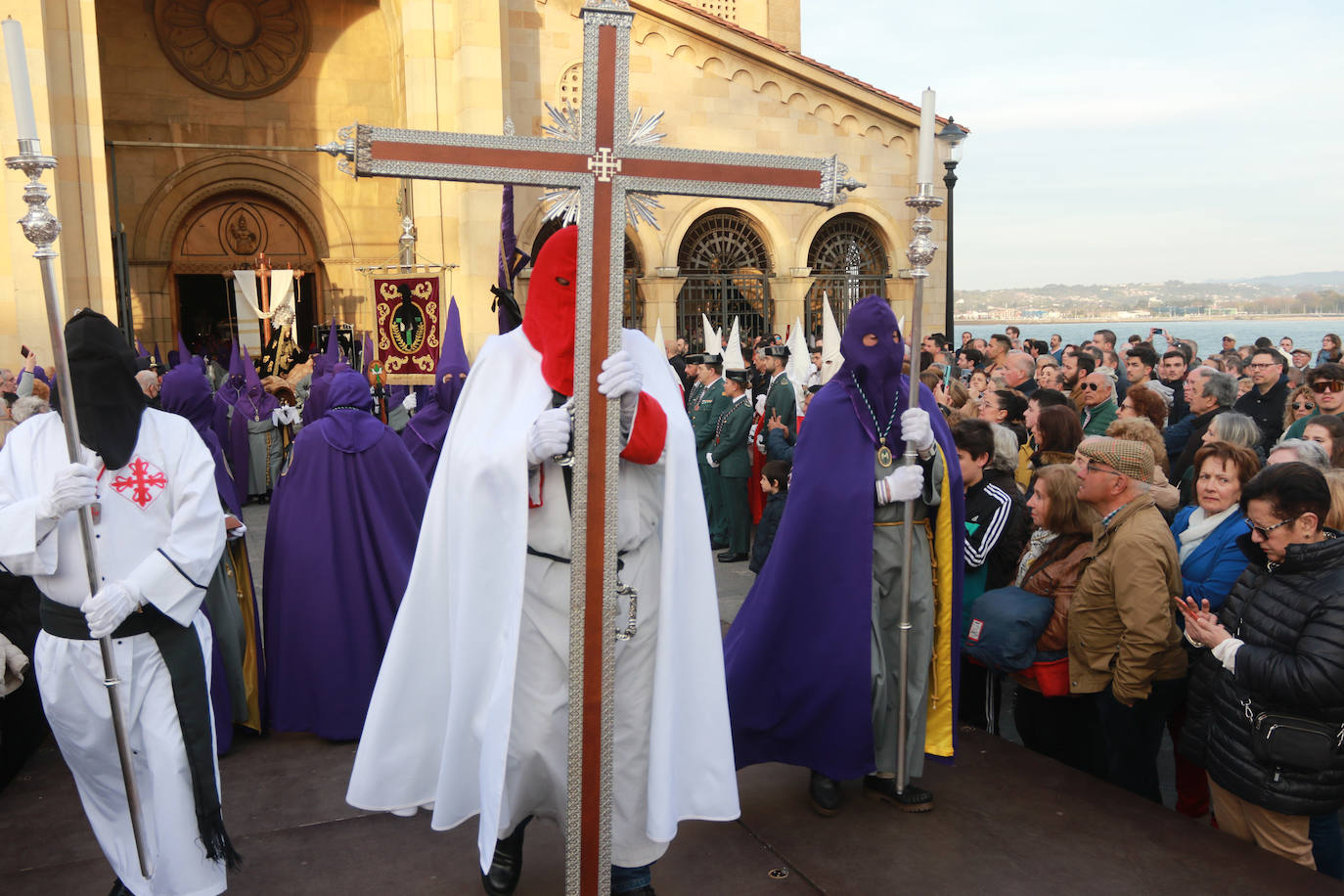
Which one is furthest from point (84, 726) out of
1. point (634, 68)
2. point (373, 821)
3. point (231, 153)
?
point (231, 153)

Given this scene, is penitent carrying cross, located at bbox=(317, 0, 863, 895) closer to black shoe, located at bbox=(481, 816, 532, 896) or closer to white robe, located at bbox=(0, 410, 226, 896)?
black shoe, located at bbox=(481, 816, 532, 896)

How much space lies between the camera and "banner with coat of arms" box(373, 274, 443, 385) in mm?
9320

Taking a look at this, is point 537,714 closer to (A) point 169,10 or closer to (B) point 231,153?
(B) point 231,153

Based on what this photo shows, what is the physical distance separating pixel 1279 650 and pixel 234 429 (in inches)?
447

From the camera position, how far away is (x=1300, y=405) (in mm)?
6508

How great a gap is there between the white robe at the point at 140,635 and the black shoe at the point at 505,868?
90 centimetres

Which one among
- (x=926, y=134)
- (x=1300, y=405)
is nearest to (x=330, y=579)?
(x=926, y=134)

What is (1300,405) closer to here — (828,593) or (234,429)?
(828,593)

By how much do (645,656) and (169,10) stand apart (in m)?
16.8

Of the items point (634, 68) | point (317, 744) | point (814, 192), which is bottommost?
point (317, 744)

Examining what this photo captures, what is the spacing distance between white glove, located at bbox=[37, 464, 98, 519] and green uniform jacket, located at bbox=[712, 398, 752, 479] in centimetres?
653

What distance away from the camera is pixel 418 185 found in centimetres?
1476

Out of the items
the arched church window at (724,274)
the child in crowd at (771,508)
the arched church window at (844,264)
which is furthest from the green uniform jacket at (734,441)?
the arched church window at (844,264)

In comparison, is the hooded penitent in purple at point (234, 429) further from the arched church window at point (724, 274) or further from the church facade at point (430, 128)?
the arched church window at point (724, 274)
